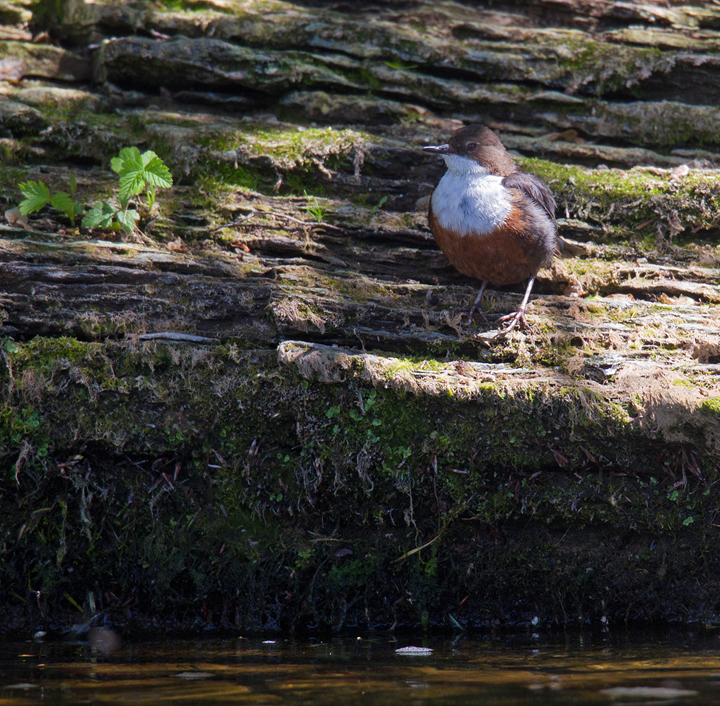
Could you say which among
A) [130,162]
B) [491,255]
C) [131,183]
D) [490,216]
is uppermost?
[130,162]

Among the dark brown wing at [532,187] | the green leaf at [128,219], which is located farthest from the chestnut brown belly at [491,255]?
the green leaf at [128,219]

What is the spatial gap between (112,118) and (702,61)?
20.7ft

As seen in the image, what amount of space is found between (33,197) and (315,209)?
7.71 ft

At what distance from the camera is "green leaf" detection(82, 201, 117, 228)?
16.9ft

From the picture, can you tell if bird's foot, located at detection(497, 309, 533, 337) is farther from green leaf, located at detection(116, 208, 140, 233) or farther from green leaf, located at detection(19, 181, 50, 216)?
green leaf, located at detection(19, 181, 50, 216)

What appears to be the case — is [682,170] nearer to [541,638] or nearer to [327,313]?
[327,313]

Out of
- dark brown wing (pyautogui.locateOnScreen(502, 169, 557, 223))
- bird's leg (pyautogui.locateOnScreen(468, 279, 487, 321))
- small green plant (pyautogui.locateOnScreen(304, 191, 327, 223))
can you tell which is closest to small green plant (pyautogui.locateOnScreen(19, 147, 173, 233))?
small green plant (pyautogui.locateOnScreen(304, 191, 327, 223))

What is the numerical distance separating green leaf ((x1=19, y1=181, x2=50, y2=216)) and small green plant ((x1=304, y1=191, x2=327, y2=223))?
87.2 inches

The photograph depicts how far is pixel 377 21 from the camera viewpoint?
6.91m

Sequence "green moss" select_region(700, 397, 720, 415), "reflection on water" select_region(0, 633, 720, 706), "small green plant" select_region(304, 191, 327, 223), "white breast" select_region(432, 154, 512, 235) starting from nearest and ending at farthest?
"reflection on water" select_region(0, 633, 720, 706)
"green moss" select_region(700, 397, 720, 415)
"white breast" select_region(432, 154, 512, 235)
"small green plant" select_region(304, 191, 327, 223)

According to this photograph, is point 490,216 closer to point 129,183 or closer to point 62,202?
point 129,183

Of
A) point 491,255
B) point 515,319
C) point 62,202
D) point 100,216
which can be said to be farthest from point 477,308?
point 62,202

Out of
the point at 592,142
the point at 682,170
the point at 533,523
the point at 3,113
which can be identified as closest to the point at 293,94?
the point at 3,113

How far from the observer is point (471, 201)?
4.90m
